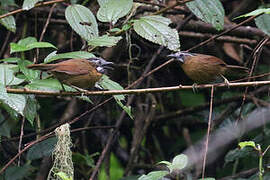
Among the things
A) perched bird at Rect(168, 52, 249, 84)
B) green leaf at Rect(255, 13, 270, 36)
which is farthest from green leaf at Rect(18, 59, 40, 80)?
green leaf at Rect(255, 13, 270, 36)

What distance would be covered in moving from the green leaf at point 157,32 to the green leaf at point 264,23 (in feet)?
2.16

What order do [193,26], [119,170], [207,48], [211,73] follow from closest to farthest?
[211,73] < [193,26] < [207,48] < [119,170]

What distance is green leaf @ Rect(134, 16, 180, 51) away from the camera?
2.59m

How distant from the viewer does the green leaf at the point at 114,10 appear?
2.71 meters

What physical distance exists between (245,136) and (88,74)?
1775 mm

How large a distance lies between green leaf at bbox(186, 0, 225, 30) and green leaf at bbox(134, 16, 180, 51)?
30 centimetres

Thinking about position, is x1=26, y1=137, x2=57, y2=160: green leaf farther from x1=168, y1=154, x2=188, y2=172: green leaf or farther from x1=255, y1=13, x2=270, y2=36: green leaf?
x1=255, y1=13, x2=270, y2=36: green leaf

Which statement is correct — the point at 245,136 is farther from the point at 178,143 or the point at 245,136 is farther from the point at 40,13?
the point at 40,13

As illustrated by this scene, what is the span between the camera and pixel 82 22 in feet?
9.22

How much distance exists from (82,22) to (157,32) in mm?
483

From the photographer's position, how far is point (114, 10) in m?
2.73

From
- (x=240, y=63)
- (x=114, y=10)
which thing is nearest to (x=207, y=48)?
(x=240, y=63)

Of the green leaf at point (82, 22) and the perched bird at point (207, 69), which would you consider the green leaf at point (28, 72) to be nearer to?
the green leaf at point (82, 22)

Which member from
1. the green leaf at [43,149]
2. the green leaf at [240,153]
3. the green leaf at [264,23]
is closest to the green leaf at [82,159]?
the green leaf at [43,149]
